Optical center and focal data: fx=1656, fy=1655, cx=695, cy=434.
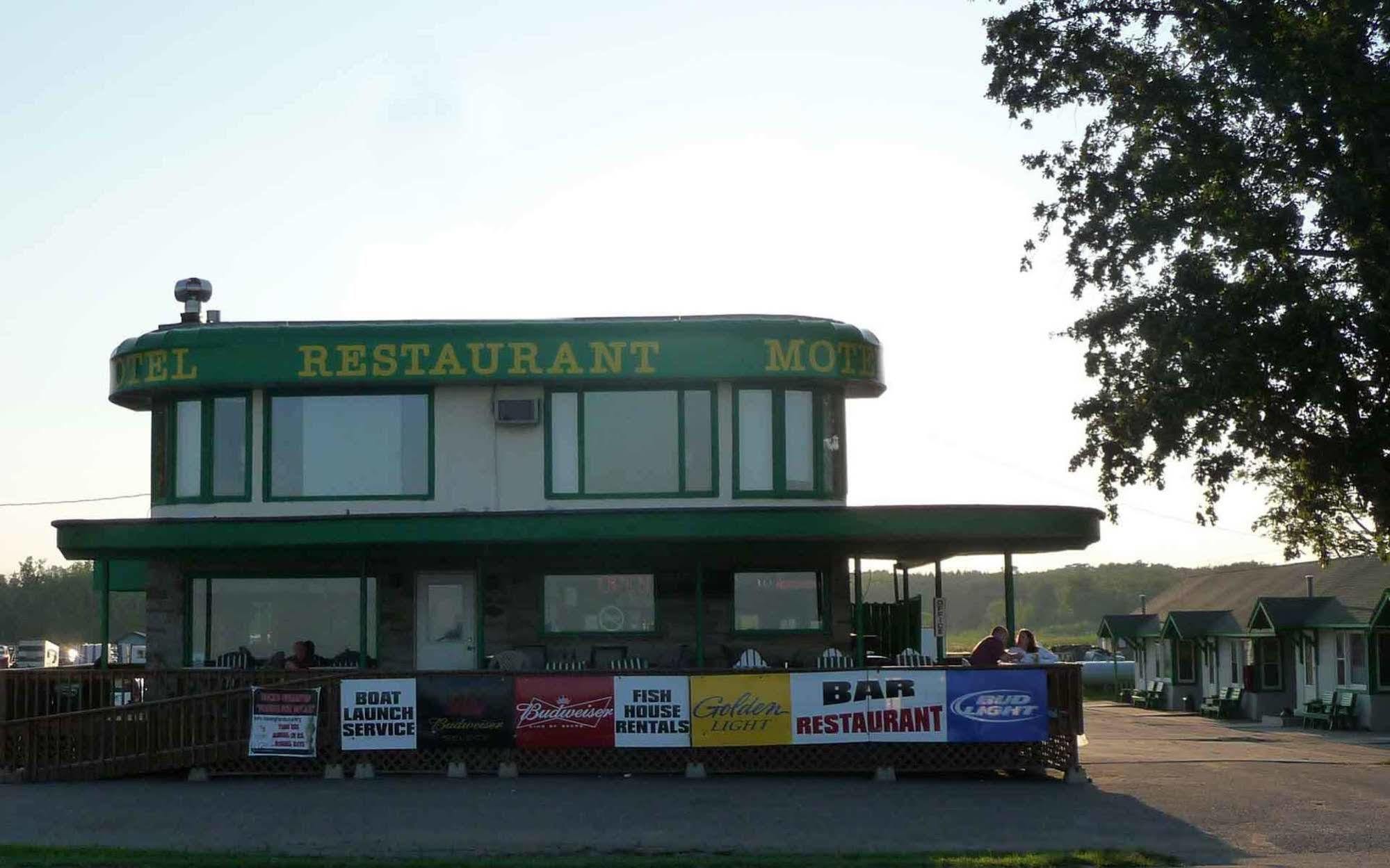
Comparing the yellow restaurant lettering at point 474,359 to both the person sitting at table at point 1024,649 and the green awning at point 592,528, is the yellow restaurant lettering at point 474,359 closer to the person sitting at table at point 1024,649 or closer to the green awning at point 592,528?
the green awning at point 592,528

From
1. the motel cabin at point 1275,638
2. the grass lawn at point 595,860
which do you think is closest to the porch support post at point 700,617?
the grass lawn at point 595,860

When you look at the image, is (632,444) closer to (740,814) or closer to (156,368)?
(156,368)

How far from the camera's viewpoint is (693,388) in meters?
24.5

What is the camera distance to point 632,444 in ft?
80.0

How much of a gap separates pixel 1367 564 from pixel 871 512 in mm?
28236

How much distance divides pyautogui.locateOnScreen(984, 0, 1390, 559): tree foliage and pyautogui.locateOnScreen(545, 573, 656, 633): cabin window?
8653 millimetres

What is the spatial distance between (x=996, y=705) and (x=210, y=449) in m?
12.0

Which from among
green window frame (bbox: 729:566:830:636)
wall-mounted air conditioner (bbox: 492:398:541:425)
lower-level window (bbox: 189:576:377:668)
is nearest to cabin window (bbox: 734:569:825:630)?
green window frame (bbox: 729:566:830:636)

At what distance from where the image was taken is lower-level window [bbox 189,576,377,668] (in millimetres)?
24422

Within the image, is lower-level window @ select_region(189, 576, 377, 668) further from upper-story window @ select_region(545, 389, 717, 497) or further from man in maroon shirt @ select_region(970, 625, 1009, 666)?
man in maroon shirt @ select_region(970, 625, 1009, 666)

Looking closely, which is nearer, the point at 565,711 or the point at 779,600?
the point at 565,711

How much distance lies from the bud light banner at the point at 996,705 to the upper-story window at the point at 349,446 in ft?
27.5

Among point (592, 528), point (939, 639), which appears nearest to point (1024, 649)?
point (939, 639)

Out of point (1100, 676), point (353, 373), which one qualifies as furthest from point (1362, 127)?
point (1100, 676)
